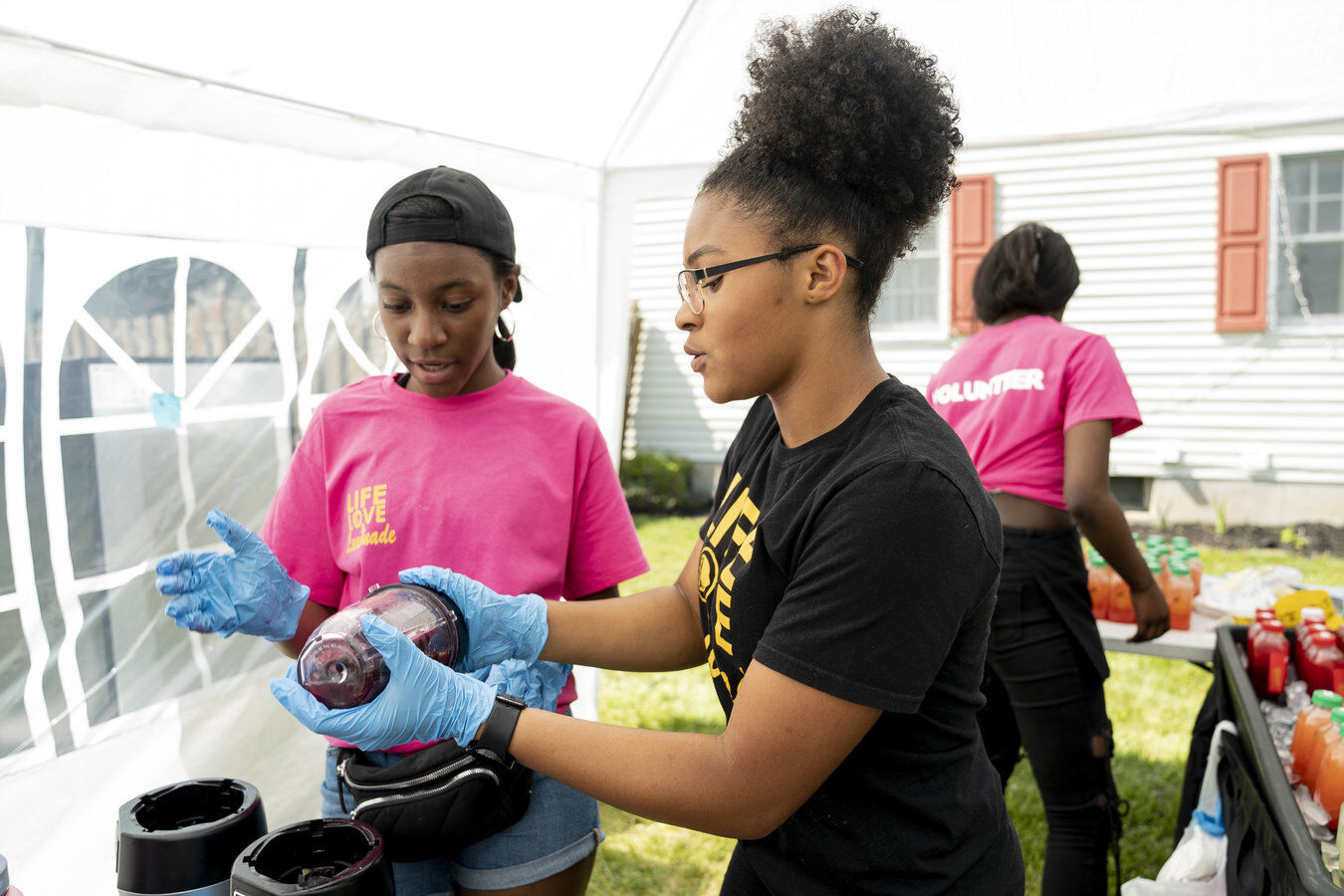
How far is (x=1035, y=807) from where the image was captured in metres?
4.12

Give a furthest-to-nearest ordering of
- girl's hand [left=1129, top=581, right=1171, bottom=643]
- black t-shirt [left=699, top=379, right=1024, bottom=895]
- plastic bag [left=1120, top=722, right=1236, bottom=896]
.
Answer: girl's hand [left=1129, top=581, right=1171, bottom=643] < plastic bag [left=1120, top=722, right=1236, bottom=896] < black t-shirt [left=699, top=379, right=1024, bottom=895]

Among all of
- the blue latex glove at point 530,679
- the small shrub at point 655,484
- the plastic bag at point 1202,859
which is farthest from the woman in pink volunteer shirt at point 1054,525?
the small shrub at point 655,484

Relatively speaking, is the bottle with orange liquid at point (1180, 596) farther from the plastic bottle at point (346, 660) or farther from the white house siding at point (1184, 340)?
the white house siding at point (1184, 340)

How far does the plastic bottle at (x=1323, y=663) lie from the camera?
2.71 m

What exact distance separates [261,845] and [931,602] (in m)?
1.02

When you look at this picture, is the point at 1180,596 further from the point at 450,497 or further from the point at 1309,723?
the point at 450,497

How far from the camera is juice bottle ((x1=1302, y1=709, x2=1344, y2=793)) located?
7.06 feet

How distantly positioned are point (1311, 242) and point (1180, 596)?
6.63 m

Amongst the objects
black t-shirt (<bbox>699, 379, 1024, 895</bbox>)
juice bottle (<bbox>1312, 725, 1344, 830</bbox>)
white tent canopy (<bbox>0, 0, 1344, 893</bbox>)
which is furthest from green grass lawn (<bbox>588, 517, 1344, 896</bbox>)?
black t-shirt (<bbox>699, 379, 1024, 895</bbox>)

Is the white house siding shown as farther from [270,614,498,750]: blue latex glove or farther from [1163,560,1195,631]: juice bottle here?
[270,614,498,750]: blue latex glove

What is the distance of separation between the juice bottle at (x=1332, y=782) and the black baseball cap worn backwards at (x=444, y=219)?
84.0 inches

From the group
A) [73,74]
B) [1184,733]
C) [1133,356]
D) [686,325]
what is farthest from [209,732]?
[1133,356]

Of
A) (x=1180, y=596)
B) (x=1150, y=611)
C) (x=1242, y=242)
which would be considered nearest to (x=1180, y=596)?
(x=1180, y=596)

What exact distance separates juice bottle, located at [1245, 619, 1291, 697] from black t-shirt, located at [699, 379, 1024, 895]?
179cm
